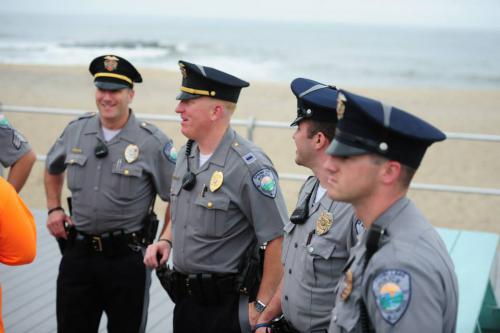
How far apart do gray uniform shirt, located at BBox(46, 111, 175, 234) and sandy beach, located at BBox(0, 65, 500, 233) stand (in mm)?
7404

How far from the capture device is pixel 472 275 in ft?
15.6

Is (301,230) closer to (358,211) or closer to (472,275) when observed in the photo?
(358,211)

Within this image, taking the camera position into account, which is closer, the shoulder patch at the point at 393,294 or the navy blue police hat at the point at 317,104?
the shoulder patch at the point at 393,294

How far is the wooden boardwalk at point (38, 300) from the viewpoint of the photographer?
503cm

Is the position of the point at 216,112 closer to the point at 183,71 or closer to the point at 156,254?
the point at 183,71

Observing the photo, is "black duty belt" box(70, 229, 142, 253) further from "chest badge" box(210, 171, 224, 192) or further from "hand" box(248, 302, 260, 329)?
"hand" box(248, 302, 260, 329)

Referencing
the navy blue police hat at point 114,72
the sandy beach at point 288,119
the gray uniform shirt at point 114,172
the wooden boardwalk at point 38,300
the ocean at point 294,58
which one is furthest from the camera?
the ocean at point 294,58

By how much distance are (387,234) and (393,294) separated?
22 cm

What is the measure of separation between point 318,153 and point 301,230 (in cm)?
33

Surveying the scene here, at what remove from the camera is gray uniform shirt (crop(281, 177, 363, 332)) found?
2.75m

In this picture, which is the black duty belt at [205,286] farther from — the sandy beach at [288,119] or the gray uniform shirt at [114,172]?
the sandy beach at [288,119]

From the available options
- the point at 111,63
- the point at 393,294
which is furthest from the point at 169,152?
the point at 393,294

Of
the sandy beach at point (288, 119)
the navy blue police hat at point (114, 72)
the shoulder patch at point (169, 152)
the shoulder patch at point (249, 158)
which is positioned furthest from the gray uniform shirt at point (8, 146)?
the sandy beach at point (288, 119)

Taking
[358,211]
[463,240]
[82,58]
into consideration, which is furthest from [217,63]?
[358,211]
